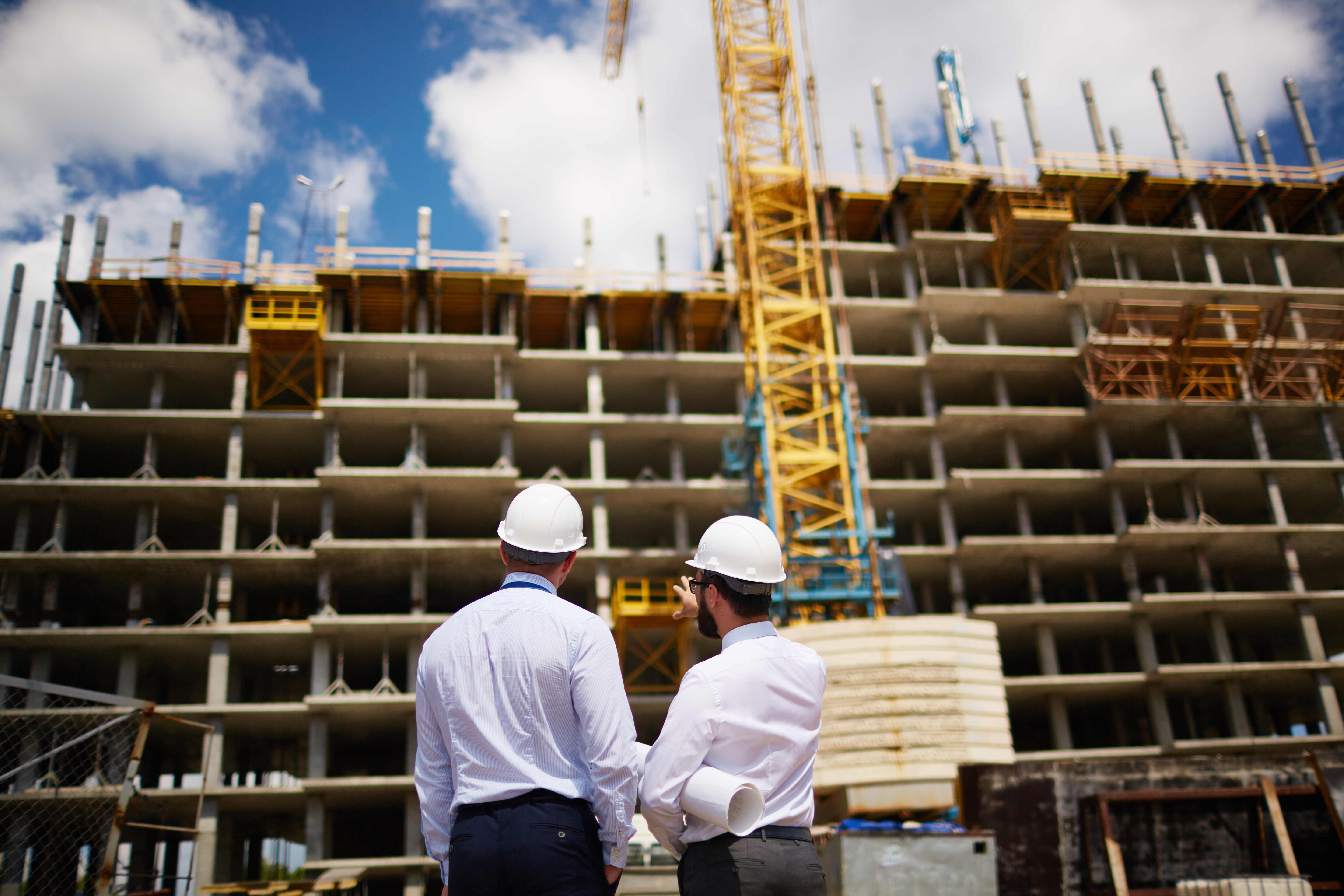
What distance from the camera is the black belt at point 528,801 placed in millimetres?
3471

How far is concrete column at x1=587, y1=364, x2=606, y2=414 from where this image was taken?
39469mm

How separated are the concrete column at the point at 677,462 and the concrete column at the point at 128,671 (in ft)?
62.5

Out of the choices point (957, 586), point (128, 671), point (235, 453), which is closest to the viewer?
point (128, 671)

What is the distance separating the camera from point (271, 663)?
38250 millimetres

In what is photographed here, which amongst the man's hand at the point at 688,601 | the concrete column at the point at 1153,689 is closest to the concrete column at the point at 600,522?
the concrete column at the point at 1153,689

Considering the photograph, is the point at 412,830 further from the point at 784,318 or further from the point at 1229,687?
the point at 1229,687

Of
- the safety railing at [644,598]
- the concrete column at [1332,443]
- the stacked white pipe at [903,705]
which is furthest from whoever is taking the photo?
the concrete column at [1332,443]

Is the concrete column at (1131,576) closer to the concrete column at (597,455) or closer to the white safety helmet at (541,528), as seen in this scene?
the concrete column at (597,455)

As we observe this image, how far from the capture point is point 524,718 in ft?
11.8

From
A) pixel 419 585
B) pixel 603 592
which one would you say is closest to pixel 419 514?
pixel 419 585

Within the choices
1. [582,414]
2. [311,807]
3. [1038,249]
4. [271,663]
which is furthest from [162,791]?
[1038,249]

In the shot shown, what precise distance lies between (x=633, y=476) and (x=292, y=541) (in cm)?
1364

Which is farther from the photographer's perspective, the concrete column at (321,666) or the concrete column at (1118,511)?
the concrete column at (1118,511)

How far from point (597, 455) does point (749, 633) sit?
35.0m
